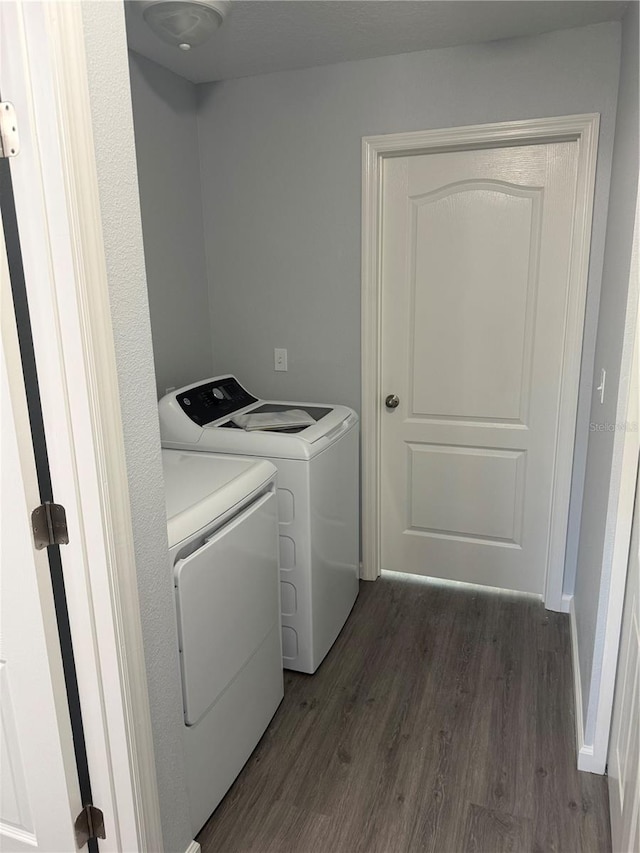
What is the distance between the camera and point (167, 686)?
141cm

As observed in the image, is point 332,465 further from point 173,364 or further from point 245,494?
point 173,364

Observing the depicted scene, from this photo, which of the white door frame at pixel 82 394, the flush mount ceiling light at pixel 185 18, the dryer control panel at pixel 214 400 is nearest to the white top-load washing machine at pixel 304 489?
the dryer control panel at pixel 214 400

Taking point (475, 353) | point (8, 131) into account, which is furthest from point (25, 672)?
point (475, 353)

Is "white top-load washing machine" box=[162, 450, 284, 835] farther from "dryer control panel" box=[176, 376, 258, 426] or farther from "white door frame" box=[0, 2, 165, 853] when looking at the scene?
"dryer control panel" box=[176, 376, 258, 426]

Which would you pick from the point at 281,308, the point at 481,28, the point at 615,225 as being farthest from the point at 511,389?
the point at 481,28

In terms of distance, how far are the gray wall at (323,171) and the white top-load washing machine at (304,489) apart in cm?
36

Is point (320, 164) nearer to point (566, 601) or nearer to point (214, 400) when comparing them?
point (214, 400)

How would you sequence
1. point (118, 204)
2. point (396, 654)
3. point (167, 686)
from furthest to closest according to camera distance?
1. point (396, 654)
2. point (167, 686)
3. point (118, 204)

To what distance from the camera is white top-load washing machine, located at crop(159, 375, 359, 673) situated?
2135mm

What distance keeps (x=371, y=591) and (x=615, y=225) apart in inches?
74.5

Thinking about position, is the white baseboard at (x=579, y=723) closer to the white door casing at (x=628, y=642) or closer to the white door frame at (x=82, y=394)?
the white door casing at (x=628, y=642)

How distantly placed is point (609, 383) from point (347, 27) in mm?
1569

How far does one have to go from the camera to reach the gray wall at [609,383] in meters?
1.64

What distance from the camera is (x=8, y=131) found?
1.01 metres
